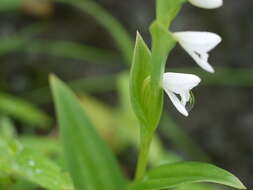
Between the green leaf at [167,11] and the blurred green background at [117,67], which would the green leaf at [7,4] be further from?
the green leaf at [167,11]

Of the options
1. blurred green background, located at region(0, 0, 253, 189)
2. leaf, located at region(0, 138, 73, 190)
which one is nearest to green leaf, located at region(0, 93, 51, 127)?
blurred green background, located at region(0, 0, 253, 189)

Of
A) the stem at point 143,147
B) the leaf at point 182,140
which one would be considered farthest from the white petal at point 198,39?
the leaf at point 182,140

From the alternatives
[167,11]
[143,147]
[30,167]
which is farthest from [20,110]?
[167,11]

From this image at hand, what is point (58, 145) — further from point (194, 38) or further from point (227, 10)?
point (227, 10)

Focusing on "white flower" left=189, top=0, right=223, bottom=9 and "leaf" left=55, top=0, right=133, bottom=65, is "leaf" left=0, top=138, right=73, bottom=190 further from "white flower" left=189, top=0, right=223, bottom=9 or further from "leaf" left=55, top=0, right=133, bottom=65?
"leaf" left=55, top=0, right=133, bottom=65

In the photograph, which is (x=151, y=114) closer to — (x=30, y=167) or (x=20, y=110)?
(x=30, y=167)

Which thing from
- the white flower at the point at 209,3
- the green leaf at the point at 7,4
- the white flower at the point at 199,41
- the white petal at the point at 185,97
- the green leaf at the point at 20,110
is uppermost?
the white flower at the point at 209,3
